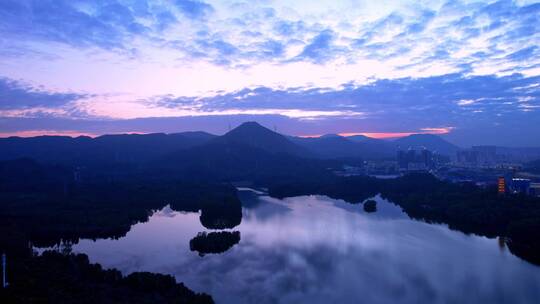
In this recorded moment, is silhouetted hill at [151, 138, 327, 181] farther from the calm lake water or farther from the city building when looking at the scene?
the calm lake water

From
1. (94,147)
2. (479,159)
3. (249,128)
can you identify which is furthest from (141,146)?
(479,159)

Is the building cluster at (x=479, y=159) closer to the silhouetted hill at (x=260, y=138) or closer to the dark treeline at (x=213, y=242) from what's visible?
the silhouetted hill at (x=260, y=138)

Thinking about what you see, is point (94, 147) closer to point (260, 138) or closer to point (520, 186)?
point (260, 138)

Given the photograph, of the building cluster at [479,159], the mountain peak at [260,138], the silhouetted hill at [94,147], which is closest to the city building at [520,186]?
the building cluster at [479,159]

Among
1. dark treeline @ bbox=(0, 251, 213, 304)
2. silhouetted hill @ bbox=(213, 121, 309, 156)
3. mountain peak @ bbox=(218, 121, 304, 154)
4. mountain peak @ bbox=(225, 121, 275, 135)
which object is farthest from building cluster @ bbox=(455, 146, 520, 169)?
dark treeline @ bbox=(0, 251, 213, 304)

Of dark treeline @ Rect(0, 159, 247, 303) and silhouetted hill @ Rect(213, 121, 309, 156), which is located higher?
silhouetted hill @ Rect(213, 121, 309, 156)

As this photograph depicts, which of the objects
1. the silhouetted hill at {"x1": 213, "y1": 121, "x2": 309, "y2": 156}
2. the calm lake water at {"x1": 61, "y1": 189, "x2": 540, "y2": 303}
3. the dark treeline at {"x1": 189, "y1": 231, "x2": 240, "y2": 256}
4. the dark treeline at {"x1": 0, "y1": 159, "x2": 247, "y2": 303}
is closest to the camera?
the dark treeline at {"x1": 0, "y1": 159, "x2": 247, "y2": 303}
